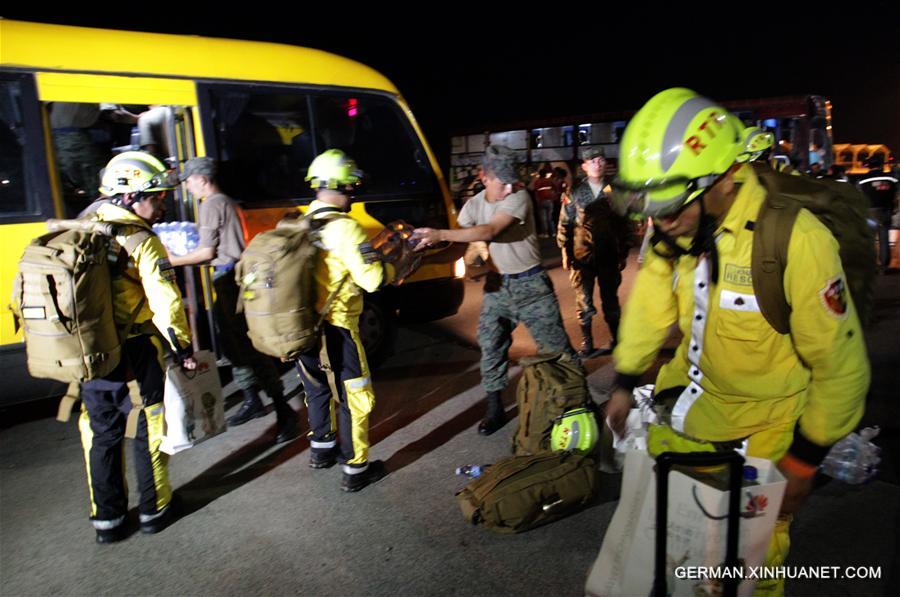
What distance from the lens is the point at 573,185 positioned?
626 centimetres

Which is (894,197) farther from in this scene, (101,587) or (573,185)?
(101,587)

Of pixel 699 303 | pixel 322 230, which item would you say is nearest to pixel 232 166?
pixel 322 230

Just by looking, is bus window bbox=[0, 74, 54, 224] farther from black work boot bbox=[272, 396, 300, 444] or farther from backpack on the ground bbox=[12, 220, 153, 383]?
black work boot bbox=[272, 396, 300, 444]

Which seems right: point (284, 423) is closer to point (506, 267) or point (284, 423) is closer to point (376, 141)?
point (506, 267)

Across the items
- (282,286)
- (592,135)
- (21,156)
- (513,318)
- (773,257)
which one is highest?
(592,135)

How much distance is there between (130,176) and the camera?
3330 millimetres

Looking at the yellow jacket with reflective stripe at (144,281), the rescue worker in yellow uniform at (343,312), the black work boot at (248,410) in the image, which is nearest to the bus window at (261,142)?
the black work boot at (248,410)

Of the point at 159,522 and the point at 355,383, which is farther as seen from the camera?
the point at 355,383

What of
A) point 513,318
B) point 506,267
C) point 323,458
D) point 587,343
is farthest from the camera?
point 587,343

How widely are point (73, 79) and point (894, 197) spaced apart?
10.8 m

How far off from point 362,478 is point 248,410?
5.55 ft

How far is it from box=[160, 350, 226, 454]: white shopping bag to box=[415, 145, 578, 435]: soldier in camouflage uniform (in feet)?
5.24

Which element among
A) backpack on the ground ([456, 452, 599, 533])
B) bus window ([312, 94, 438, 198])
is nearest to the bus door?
bus window ([312, 94, 438, 198])

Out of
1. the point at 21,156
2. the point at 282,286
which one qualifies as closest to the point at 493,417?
the point at 282,286
